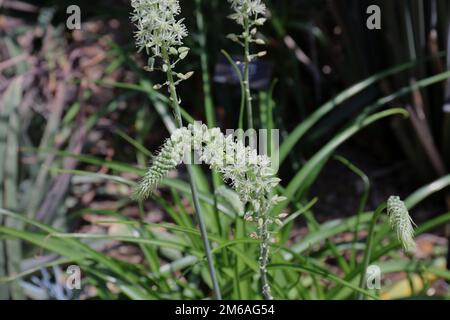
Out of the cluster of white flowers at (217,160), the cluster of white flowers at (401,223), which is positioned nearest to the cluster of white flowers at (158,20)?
the cluster of white flowers at (217,160)

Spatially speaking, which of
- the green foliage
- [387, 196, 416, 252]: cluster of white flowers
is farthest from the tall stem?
[387, 196, 416, 252]: cluster of white flowers

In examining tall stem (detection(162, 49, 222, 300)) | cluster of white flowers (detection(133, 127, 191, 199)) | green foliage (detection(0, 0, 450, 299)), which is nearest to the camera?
Answer: cluster of white flowers (detection(133, 127, 191, 199))

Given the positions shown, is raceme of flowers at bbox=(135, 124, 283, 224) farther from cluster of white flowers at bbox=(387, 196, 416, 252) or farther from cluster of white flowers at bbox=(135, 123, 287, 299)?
cluster of white flowers at bbox=(387, 196, 416, 252)

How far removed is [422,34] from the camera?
2.47 meters

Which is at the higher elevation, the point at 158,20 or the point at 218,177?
the point at 158,20

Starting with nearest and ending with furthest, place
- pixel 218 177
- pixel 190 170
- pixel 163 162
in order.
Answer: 1. pixel 163 162
2. pixel 190 170
3. pixel 218 177

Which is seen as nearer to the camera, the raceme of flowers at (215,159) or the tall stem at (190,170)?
the raceme of flowers at (215,159)

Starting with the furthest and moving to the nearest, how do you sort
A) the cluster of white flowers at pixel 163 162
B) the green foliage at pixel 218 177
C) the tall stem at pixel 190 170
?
the green foliage at pixel 218 177
the tall stem at pixel 190 170
the cluster of white flowers at pixel 163 162

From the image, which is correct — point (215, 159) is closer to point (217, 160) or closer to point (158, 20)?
point (217, 160)

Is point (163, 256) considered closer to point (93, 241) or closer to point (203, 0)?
point (93, 241)

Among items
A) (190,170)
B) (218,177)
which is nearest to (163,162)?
(190,170)

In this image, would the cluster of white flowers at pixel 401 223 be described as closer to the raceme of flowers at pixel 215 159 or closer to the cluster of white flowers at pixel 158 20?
the raceme of flowers at pixel 215 159
